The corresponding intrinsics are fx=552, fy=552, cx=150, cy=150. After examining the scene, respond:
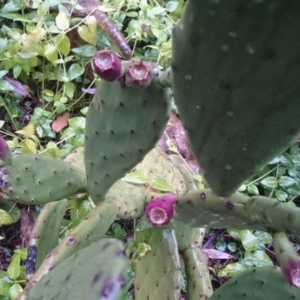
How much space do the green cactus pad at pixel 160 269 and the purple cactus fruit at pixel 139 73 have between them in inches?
21.7

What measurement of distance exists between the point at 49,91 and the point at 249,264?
0.80 metres

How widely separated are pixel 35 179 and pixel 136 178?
0.30 m

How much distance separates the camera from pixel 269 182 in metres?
1.66

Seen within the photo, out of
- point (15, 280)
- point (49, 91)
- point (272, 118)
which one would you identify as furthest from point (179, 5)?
point (272, 118)

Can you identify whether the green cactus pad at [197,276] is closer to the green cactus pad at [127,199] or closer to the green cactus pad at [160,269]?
the green cactus pad at [160,269]

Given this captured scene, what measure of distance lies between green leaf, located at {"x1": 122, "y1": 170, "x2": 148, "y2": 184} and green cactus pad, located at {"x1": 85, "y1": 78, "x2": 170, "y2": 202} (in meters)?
0.22

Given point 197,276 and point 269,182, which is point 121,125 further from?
point 269,182

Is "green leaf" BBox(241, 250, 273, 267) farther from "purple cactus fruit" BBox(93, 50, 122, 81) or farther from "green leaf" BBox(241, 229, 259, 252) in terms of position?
"purple cactus fruit" BBox(93, 50, 122, 81)

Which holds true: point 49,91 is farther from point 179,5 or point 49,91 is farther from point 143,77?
point 143,77

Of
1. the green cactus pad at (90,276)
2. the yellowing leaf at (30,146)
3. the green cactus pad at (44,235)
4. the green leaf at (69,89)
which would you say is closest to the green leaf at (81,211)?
the green cactus pad at (44,235)

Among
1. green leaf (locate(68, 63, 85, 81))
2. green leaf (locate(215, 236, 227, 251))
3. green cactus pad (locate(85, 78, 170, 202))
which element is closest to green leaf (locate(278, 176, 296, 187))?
green leaf (locate(215, 236, 227, 251))

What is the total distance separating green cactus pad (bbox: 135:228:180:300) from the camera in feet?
4.07

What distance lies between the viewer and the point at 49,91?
1723 millimetres

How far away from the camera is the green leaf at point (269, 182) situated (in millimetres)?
1656
